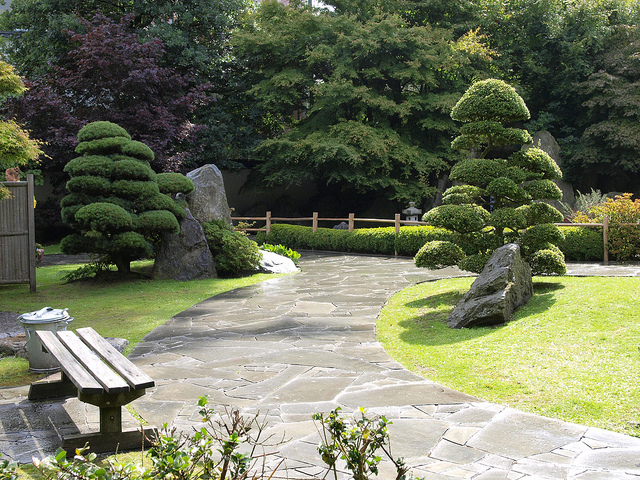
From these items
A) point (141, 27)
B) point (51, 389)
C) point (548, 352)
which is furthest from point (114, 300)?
point (141, 27)

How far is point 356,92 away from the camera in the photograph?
18750mm

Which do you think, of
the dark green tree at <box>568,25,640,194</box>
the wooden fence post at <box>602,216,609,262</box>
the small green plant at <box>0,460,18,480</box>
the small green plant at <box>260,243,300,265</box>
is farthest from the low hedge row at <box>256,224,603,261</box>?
the small green plant at <box>0,460,18,480</box>

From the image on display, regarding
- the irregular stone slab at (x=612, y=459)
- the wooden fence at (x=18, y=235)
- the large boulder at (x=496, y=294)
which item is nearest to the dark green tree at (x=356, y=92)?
the wooden fence at (x=18, y=235)

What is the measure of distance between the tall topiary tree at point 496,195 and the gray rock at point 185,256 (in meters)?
4.89

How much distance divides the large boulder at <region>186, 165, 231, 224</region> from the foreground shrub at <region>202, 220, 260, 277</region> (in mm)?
367

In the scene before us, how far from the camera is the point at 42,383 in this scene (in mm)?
4598

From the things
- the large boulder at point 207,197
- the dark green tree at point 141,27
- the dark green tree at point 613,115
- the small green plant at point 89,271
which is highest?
the dark green tree at point 141,27

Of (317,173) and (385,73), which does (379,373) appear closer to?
(317,173)

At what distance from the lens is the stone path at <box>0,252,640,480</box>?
330 cm

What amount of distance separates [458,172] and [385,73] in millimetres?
13042

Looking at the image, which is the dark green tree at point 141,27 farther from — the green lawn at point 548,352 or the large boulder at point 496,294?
the large boulder at point 496,294

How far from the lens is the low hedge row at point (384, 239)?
13352 mm

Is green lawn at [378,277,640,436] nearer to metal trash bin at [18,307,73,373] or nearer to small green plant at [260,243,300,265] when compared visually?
metal trash bin at [18,307,73,373]

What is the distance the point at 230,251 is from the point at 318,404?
7919mm
